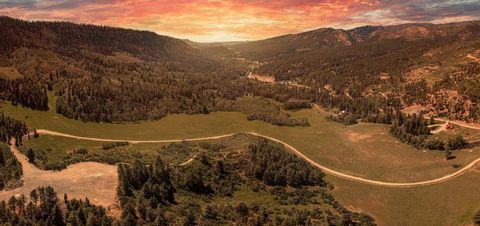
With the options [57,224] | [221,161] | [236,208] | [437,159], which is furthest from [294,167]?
[57,224]

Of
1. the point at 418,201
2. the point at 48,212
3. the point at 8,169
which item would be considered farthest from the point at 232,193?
the point at 8,169

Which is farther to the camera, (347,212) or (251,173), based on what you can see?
(251,173)

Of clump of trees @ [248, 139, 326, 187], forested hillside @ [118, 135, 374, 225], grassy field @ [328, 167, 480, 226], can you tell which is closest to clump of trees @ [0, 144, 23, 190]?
forested hillside @ [118, 135, 374, 225]

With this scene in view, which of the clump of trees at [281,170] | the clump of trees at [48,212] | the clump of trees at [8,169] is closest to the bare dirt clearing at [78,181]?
the clump of trees at [8,169]

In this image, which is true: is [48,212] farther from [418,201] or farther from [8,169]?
[418,201]

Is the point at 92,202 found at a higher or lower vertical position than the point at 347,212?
higher

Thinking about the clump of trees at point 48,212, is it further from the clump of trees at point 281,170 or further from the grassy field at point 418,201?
the grassy field at point 418,201

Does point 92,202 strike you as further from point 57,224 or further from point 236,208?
point 236,208
